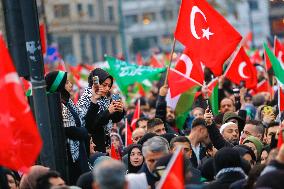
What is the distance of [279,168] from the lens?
878 cm

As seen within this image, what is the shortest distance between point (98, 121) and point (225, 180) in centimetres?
299

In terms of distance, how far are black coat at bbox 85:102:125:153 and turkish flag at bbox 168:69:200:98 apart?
3071 millimetres

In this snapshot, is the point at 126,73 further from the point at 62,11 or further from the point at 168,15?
the point at 168,15

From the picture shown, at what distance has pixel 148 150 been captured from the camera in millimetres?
9852

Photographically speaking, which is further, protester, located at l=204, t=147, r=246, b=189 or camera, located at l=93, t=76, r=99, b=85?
camera, located at l=93, t=76, r=99, b=85

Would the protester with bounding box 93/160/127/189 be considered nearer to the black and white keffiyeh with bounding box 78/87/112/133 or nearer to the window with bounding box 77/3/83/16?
the black and white keffiyeh with bounding box 78/87/112/133

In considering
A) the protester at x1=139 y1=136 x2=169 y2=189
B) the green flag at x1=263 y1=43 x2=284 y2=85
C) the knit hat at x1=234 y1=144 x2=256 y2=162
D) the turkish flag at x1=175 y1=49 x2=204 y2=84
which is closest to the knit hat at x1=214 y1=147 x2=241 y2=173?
the protester at x1=139 y1=136 x2=169 y2=189

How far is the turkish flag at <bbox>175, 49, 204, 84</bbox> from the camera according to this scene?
14.9m

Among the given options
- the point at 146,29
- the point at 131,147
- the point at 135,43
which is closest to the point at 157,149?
the point at 131,147

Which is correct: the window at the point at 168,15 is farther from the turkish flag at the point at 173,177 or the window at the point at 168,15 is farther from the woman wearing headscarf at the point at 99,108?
the turkish flag at the point at 173,177

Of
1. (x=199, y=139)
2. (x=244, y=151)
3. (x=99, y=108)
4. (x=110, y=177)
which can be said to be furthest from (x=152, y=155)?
(x=199, y=139)

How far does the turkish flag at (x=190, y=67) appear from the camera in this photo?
14.9 metres

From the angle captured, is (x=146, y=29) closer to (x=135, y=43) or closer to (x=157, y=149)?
(x=135, y=43)

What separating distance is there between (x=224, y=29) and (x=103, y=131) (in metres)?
2.64
